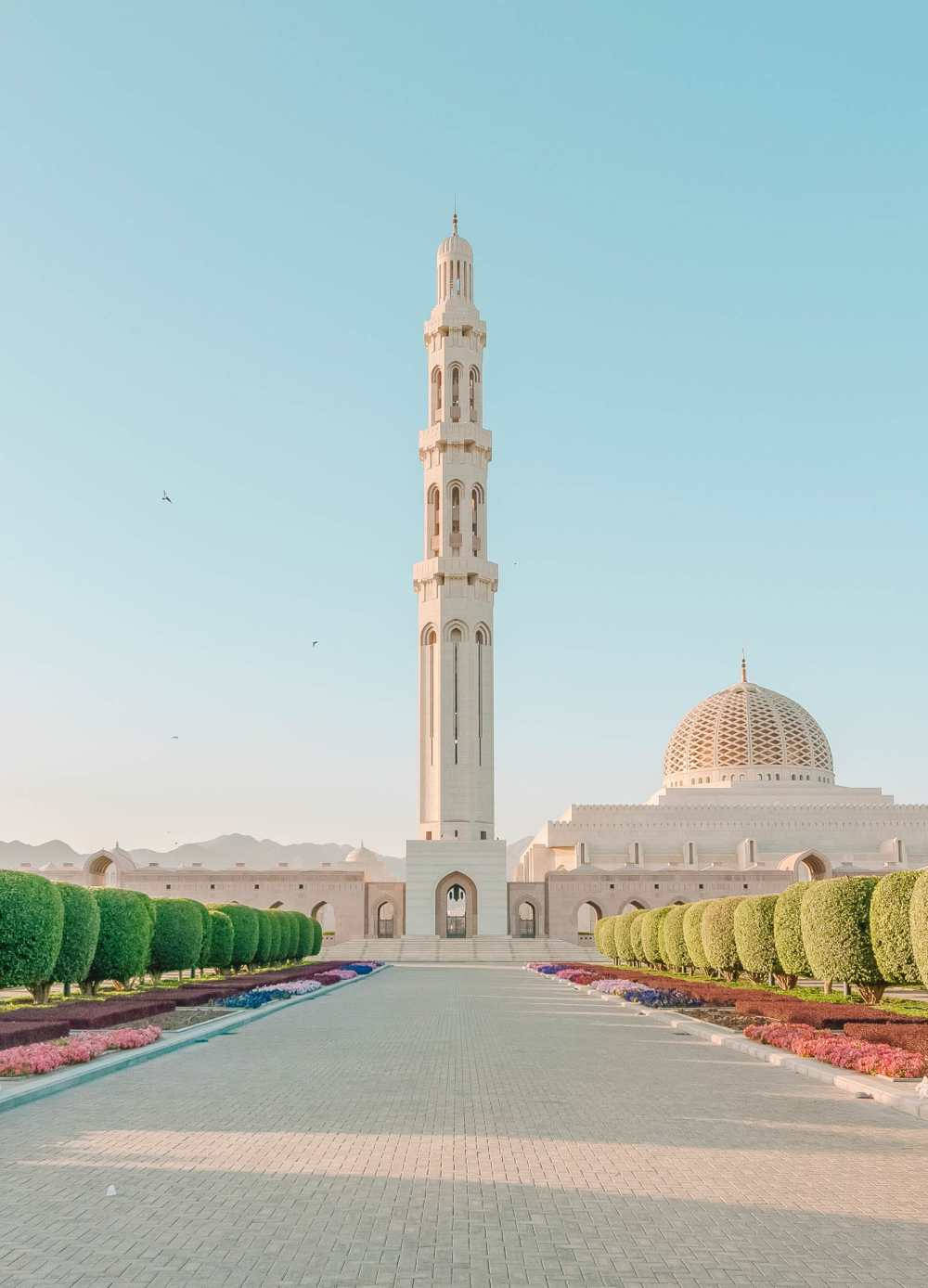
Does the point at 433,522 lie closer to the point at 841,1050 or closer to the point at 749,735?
the point at 749,735

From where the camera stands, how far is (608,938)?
3994cm

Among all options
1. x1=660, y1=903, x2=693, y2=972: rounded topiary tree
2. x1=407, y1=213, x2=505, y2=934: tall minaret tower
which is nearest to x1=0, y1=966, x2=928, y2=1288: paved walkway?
x1=660, y1=903, x2=693, y2=972: rounded topiary tree

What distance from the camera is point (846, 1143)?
25.6 feet

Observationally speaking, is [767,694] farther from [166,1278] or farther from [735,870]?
[166,1278]

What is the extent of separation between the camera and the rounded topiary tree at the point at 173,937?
84.2 ft

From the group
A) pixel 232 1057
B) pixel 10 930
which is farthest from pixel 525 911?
pixel 232 1057

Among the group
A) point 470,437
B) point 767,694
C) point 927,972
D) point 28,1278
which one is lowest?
point 28,1278

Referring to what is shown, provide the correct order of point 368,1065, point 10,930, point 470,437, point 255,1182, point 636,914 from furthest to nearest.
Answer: point 470,437, point 636,914, point 10,930, point 368,1065, point 255,1182

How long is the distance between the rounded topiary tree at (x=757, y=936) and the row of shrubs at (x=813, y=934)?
0.02 meters

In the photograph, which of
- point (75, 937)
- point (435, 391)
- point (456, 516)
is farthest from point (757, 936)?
point (435, 391)

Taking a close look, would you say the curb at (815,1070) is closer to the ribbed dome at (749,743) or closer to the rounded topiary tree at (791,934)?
the rounded topiary tree at (791,934)

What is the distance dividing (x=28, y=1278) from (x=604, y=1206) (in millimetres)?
2710

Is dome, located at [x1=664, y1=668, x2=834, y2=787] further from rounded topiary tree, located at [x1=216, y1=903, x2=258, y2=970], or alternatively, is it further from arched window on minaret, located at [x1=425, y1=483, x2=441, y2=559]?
rounded topiary tree, located at [x1=216, y1=903, x2=258, y2=970]

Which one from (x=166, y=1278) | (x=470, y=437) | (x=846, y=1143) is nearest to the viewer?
(x=166, y=1278)
